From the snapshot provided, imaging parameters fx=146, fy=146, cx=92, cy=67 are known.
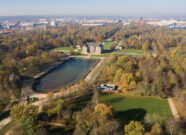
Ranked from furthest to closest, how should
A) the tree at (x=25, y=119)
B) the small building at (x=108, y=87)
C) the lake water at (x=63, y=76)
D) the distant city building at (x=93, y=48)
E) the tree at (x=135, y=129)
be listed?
the distant city building at (x=93, y=48) < the lake water at (x=63, y=76) < the small building at (x=108, y=87) < the tree at (x=25, y=119) < the tree at (x=135, y=129)

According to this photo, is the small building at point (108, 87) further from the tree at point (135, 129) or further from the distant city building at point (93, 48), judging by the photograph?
the distant city building at point (93, 48)

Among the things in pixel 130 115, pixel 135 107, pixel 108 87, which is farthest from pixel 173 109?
pixel 108 87

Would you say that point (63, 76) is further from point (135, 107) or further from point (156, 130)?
point (156, 130)

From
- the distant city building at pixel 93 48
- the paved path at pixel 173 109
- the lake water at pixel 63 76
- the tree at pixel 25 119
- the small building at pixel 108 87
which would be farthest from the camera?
the distant city building at pixel 93 48

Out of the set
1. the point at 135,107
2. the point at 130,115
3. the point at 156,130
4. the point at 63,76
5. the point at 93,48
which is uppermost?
the point at 93,48

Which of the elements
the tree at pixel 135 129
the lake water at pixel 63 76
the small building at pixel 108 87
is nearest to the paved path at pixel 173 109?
the tree at pixel 135 129

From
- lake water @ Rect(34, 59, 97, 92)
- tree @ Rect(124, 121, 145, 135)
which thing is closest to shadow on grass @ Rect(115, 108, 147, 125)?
tree @ Rect(124, 121, 145, 135)
